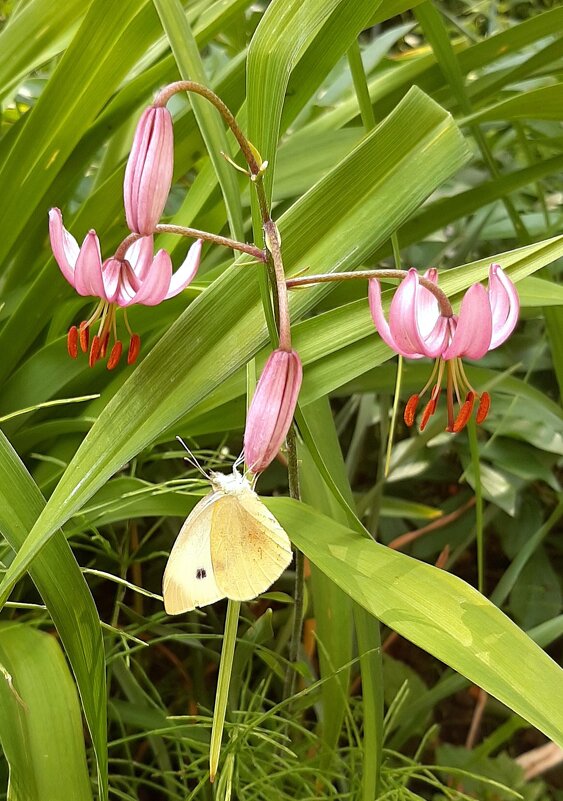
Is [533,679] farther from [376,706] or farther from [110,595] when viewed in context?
[110,595]

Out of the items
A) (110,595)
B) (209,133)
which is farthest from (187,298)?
(110,595)

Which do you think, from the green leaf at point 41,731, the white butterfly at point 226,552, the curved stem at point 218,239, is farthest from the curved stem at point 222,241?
the green leaf at point 41,731

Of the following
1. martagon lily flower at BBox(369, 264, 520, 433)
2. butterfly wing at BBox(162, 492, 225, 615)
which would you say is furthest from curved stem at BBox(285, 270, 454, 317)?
butterfly wing at BBox(162, 492, 225, 615)

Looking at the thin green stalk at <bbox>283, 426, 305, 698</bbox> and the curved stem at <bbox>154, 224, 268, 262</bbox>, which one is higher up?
the curved stem at <bbox>154, 224, 268, 262</bbox>

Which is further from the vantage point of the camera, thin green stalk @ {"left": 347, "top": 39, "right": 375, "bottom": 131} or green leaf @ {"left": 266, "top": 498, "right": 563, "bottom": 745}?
thin green stalk @ {"left": 347, "top": 39, "right": 375, "bottom": 131}

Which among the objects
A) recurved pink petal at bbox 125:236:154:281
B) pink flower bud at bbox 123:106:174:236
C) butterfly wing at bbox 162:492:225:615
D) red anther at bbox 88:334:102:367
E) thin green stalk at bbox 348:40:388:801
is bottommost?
thin green stalk at bbox 348:40:388:801

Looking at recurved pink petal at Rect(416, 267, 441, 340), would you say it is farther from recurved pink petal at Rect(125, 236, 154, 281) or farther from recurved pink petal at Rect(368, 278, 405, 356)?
recurved pink petal at Rect(125, 236, 154, 281)
